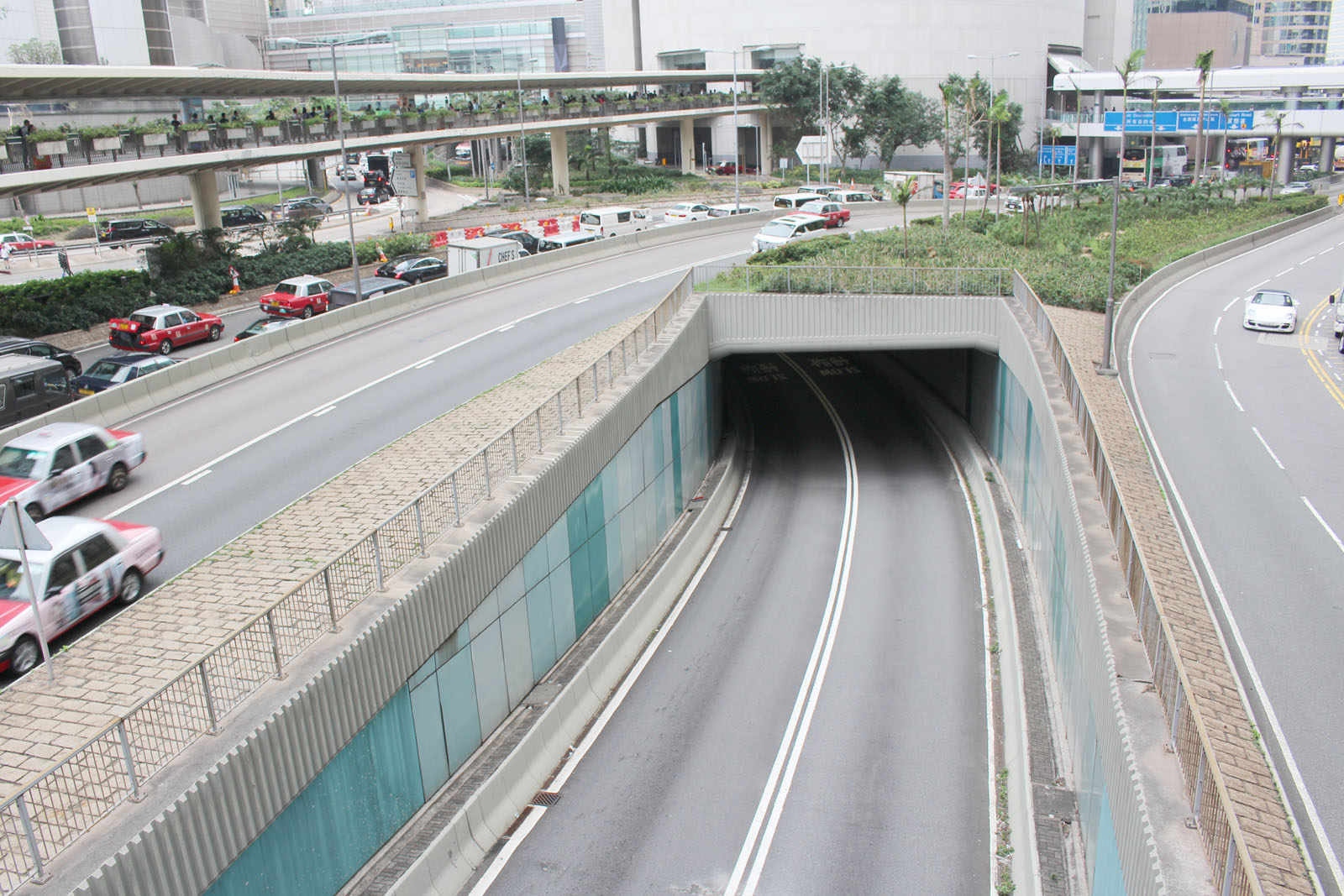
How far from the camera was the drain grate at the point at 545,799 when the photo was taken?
55.5 ft

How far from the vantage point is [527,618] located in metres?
18.6

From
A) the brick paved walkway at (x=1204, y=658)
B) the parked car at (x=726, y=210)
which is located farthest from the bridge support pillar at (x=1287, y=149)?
the brick paved walkway at (x=1204, y=658)

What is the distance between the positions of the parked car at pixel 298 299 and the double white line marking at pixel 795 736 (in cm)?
2046

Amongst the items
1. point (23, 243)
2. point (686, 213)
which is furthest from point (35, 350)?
point (686, 213)

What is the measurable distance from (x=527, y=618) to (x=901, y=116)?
287 ft

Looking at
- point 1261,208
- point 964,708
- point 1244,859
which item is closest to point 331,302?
point 964,708

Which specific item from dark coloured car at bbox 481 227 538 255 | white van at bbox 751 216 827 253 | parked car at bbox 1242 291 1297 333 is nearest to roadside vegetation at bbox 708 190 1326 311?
white van at bbox 751 216 827 253

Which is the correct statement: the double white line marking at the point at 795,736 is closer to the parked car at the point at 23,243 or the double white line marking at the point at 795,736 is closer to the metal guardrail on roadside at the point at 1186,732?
the metal guardrail on roadside at the point at 1186,732

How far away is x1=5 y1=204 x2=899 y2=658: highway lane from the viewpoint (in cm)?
2119

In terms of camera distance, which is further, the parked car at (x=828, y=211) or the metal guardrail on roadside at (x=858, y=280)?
the parked car at (x=828, y=211)

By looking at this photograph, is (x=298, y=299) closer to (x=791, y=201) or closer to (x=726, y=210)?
(x=726, y=210)

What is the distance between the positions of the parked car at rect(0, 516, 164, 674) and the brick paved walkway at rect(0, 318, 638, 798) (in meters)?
1.46

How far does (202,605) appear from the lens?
14625mm

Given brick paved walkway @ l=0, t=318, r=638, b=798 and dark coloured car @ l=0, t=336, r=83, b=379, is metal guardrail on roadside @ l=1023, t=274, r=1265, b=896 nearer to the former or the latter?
brick paved walkway @ l=0, t=318, r=638, b=798
